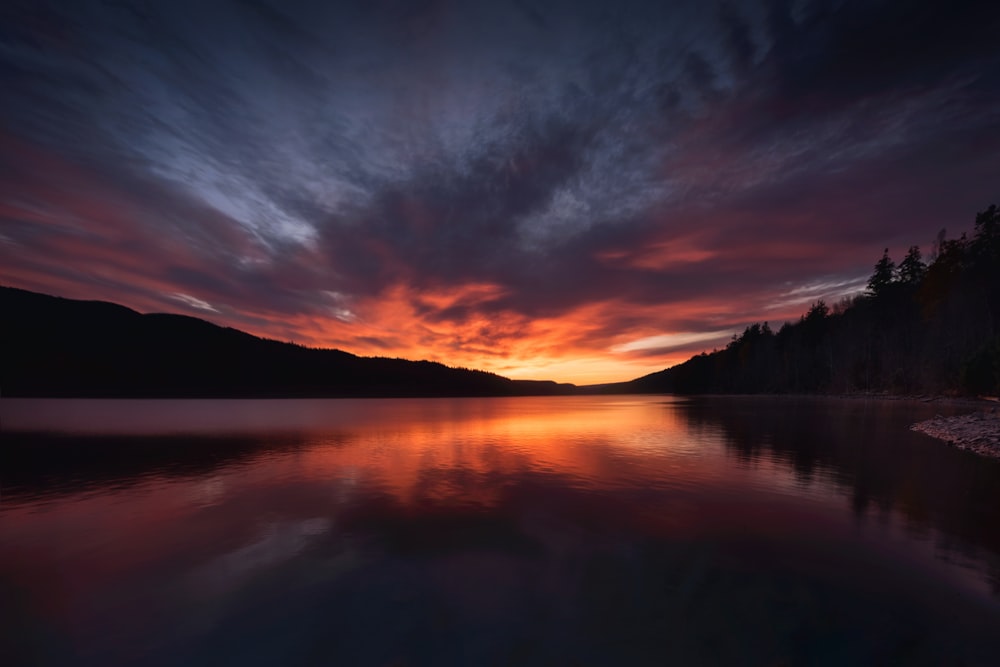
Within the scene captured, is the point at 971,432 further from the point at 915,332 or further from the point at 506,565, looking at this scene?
the point at 915,332

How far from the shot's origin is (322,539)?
13805 mm

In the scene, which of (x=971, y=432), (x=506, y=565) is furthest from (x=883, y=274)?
(x=506, y=565)

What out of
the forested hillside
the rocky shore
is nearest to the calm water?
the rocky shore

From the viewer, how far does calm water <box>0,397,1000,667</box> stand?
26.1ft

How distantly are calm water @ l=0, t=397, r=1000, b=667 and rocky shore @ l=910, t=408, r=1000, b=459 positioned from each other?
4414 mm

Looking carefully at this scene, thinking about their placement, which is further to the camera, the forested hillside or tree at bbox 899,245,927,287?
tree at bbox 899,245,927,287

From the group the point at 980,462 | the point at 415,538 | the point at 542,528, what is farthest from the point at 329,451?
the point at 980,462

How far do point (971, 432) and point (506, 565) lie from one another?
143ft

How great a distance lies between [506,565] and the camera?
11.6 meters

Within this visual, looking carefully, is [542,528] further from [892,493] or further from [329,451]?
[329,451]

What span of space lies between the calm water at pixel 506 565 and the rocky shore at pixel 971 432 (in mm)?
4414

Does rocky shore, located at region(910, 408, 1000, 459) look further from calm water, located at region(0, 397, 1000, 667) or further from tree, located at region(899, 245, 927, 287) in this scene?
tree, located at region(899, 245, 927, 287)

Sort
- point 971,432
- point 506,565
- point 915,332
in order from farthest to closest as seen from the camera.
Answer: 1. point 915,332
2. point 971,432
3. point 506,565

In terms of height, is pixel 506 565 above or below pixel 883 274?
below
